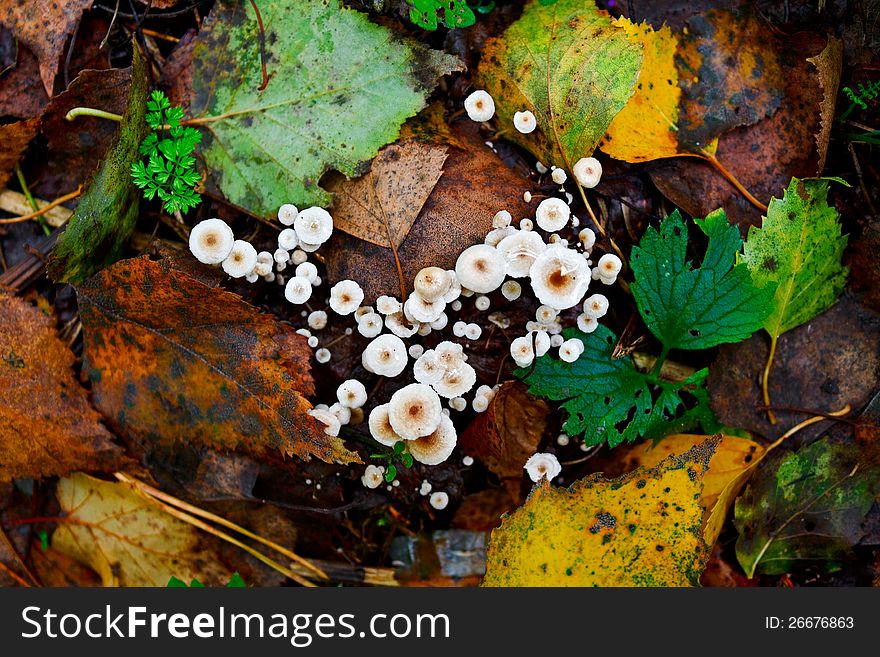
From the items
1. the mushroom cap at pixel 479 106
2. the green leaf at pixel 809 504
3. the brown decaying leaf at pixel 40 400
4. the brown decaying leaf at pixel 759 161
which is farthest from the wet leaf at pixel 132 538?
the brown decaying leaf at pixel 759 161

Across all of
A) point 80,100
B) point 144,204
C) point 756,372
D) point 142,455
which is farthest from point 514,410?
point 80,100

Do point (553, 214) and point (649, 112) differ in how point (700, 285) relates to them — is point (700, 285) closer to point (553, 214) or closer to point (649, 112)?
point (553, 214)

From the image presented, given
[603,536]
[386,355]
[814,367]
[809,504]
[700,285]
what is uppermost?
[700,285]

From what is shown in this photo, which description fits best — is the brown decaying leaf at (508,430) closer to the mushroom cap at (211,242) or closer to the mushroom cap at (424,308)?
the mushroom cap at (424,308)

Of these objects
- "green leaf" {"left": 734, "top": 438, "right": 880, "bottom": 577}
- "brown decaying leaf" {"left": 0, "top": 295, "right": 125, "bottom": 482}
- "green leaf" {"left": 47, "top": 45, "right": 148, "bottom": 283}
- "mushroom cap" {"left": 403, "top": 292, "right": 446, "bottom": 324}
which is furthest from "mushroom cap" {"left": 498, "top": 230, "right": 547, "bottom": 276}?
"brown decaying leaf" {"left": 0, "top": 295, "right": 125, "bottom": 482}

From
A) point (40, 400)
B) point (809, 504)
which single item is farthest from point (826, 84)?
point (40, 400)

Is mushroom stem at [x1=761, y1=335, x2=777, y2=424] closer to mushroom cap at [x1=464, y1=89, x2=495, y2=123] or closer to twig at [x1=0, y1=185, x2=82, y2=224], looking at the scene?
mushroom cap at [x1=464, y1=89, x2=495, y2=123]
